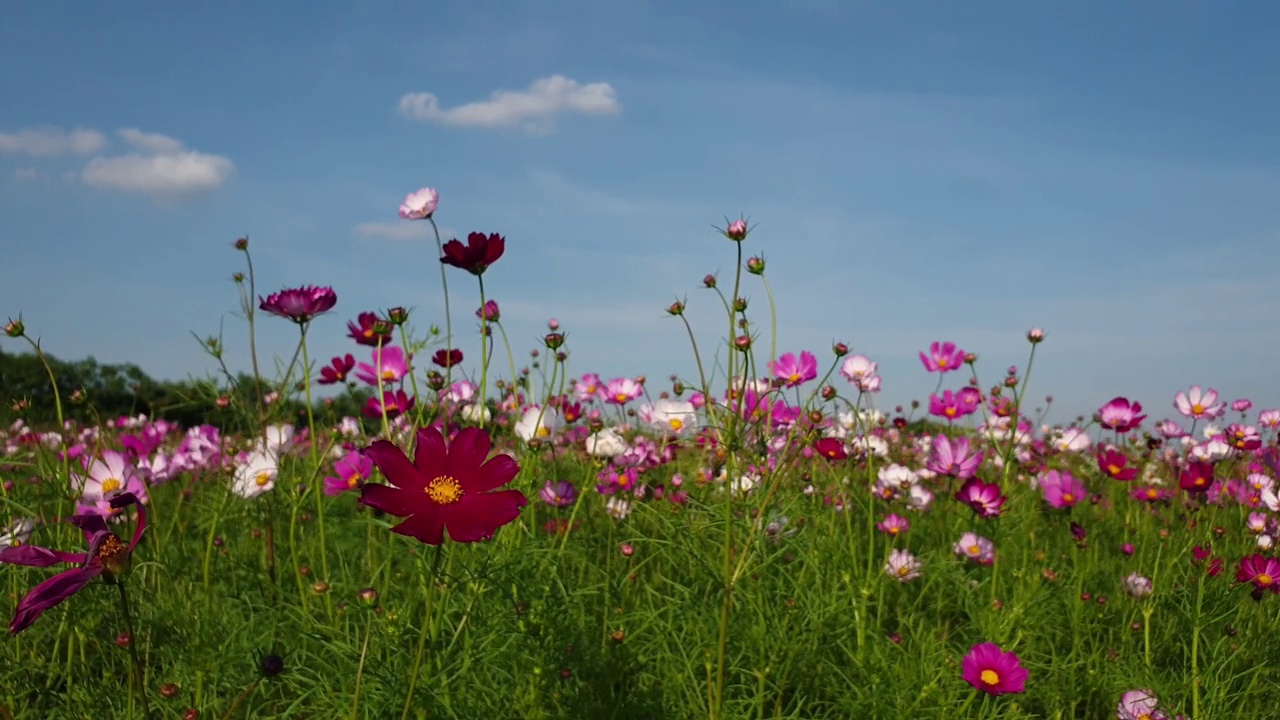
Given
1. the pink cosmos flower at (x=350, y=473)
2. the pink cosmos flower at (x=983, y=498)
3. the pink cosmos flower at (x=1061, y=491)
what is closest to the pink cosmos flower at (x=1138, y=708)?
the pink cosmos flower at (x=983, y=498)

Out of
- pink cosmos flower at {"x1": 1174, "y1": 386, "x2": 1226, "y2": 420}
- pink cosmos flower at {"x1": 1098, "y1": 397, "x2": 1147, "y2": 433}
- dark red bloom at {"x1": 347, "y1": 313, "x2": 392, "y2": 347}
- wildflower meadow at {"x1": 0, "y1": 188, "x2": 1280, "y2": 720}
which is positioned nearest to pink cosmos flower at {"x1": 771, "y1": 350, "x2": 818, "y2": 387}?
wildflower meadow at {"x1": 0, "y1": 188, "x2": 1280, "y2": 720}

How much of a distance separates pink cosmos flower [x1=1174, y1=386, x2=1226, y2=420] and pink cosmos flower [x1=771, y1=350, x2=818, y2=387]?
262cm

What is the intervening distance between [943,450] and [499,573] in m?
1.63

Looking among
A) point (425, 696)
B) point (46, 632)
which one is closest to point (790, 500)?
point (425, 696)

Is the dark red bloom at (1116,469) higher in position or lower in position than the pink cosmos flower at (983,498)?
lower

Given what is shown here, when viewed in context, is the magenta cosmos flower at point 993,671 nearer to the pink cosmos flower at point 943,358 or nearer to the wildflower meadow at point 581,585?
the wildflower meadow at point 581,585

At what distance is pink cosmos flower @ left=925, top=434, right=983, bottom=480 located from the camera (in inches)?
113

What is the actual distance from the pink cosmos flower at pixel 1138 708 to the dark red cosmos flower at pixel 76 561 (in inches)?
82.4

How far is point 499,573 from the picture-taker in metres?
1.91

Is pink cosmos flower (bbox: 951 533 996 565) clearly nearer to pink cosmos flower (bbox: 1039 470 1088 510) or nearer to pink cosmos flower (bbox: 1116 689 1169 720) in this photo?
pink cosmos flower (bbox: 1039 470 1088 510)

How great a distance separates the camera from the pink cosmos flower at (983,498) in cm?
262

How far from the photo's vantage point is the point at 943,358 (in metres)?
3.28

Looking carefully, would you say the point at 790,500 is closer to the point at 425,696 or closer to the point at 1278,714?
the point at 425,696

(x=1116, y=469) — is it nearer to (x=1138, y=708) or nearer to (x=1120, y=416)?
(x=1120, y=416)
